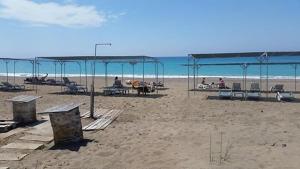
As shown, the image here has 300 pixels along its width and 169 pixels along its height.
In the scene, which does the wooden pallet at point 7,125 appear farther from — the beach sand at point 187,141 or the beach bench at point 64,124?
the beach bench at point 64,124

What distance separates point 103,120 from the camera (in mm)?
12227

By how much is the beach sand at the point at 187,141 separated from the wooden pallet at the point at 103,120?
9.1 inches

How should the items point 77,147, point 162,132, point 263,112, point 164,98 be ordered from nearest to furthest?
point 77,147 < point 162,132 < point 263,112 < point 164,98

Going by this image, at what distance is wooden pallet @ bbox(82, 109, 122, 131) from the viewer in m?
11.0

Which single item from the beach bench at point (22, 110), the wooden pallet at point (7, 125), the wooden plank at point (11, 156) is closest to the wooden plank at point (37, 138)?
the wooden pallet at point (7, 125)

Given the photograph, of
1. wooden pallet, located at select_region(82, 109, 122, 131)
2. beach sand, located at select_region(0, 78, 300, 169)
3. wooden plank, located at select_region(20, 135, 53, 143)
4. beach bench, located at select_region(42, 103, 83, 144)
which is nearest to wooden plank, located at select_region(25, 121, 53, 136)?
wooden plank, located at select_region(20, 135, 53, 143)

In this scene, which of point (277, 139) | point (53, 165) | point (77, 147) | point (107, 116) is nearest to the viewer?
point (53, 165)

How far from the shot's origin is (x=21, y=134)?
32.8 ft

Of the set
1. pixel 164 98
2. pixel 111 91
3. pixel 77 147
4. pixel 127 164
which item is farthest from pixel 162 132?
pixel 111 91

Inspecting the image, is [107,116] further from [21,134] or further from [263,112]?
[263,112]

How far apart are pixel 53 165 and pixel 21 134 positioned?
9.40ft

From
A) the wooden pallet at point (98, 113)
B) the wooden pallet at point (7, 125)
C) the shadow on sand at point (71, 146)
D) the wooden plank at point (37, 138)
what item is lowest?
the shadow on sand at point (71, 146)

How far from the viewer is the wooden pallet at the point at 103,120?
11.0 meters

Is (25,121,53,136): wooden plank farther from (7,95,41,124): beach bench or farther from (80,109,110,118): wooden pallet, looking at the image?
(80,109,110,118): wooden pallet
